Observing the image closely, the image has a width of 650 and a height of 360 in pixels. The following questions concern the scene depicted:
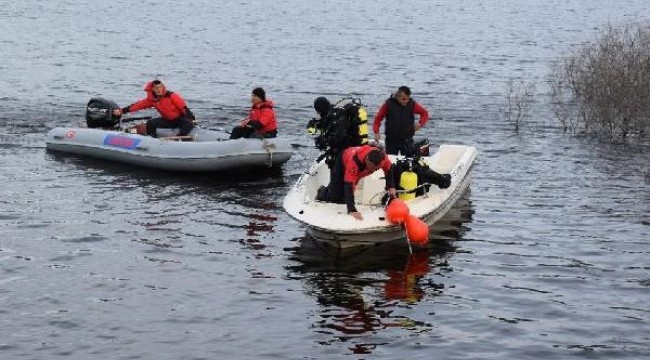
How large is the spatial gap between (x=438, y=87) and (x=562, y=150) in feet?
37.2

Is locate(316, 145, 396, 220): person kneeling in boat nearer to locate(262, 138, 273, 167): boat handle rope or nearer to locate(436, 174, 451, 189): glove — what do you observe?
locate(436, 174, 451, 189): glove

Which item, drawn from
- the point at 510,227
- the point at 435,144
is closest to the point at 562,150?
the point at 435,144

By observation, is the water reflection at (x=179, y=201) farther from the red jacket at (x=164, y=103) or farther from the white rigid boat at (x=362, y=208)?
the red jacket at (x=164, y=103)

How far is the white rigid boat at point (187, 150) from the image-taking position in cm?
2006

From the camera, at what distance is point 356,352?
1209 centimetres

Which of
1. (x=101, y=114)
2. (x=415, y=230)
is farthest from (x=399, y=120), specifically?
(x=101, y=114)

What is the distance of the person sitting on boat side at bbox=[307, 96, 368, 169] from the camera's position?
51.2ft

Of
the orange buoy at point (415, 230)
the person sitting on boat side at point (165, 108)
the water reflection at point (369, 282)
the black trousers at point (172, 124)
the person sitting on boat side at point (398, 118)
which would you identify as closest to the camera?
the water reflection at point (369, 282)

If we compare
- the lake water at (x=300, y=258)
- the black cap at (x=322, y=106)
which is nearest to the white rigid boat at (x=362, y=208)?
the lake water at (x=300, y=258)

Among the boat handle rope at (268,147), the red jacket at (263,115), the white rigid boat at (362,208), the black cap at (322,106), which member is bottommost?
the white rigid boat at (362,208)

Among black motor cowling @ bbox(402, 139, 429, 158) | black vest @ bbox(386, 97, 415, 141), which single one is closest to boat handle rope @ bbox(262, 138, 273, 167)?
black vest @ bbox(386, 97, 415, 141)

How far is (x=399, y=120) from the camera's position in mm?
18375

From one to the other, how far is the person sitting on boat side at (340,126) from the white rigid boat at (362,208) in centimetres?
75

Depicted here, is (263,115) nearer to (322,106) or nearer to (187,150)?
(187,150)
